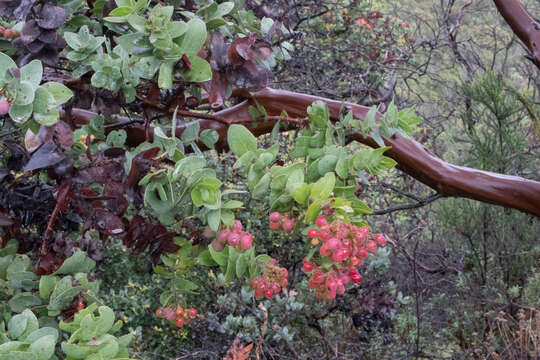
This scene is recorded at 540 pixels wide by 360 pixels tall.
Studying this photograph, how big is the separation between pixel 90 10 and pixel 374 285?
9.25 ft

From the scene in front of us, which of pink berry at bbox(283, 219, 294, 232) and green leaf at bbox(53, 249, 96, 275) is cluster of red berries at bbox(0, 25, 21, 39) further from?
pink berry at bbox(283, 219, 294, 232)

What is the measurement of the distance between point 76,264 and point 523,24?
2369mm

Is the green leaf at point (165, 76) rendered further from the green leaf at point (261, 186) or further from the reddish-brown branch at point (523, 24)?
the reddish-brown branch at point (523, 24)

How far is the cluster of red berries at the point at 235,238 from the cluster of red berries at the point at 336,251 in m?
0.14

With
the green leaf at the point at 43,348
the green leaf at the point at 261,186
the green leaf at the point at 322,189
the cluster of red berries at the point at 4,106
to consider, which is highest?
the green leaf at the point at 322,189

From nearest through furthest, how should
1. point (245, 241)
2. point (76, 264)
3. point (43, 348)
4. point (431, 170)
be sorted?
1. point (43, 348)
2. point (245, 241)
3. point (76, 264)
4. point (431, 170)

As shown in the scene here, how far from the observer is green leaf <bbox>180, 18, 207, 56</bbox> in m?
0.99

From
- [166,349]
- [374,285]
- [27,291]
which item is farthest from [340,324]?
[27,291]

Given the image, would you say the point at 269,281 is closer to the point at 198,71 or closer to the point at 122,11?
the point at 198,71

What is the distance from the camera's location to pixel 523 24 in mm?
2516

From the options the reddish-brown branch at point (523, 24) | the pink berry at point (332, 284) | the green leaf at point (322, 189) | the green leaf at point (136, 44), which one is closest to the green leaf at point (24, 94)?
the green leaf at point (136, 44)

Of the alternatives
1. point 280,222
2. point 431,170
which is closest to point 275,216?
point 280,222

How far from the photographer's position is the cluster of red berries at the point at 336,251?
94cm

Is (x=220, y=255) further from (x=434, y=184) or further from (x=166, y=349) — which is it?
(x=166, y=349)
